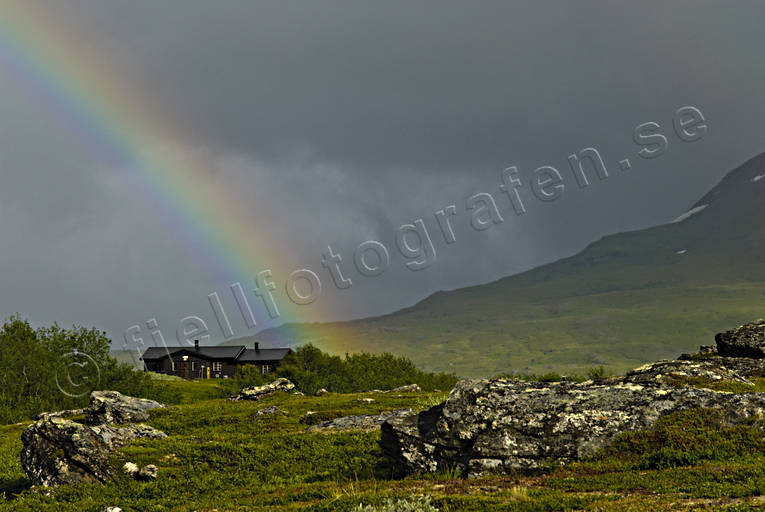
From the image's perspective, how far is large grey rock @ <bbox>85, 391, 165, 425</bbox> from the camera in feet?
157

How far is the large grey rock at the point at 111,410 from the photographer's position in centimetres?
4784

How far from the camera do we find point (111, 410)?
4878 cm

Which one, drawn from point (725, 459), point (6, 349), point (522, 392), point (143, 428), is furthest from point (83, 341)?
point (725, 459)

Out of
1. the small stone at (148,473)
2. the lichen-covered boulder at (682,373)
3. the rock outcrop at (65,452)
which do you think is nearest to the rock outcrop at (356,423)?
the lichen-covered boulder at (682,373)

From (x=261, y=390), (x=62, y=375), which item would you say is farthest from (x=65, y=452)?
(x=62, y=375)

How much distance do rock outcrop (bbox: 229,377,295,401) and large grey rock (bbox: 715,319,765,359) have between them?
51032 millimetres

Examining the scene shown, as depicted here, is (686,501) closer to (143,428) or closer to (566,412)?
(566,412)

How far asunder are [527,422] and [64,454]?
63.3ft

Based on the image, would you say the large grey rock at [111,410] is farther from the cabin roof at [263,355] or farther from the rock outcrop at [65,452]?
the cabin roof at [263,355]

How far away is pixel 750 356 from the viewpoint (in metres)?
43.5

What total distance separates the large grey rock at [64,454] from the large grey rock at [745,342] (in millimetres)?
42683

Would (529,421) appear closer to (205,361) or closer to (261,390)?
(261,390)

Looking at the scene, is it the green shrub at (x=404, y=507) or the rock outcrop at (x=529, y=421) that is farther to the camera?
the rock outcrop at (x=529, y=421)

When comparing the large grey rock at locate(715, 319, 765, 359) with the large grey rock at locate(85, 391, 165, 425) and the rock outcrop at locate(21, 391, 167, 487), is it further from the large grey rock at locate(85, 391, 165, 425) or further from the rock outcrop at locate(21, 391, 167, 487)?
the large grey rock at locate(85, 391, 165, 425)
